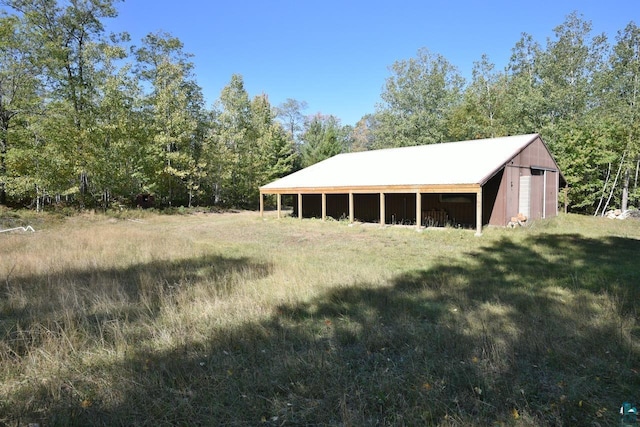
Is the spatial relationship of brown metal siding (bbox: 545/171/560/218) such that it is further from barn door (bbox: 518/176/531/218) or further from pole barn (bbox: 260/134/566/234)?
barn door (bbox: 518/176/531/218)

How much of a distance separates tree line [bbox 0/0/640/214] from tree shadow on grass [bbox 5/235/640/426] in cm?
2119

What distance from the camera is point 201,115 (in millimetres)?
32312

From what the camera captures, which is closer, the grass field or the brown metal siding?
the grass field

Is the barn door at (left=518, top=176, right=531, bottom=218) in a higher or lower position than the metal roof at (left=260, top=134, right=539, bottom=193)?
lower

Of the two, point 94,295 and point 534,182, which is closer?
point 94,295

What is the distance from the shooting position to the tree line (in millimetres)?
20547

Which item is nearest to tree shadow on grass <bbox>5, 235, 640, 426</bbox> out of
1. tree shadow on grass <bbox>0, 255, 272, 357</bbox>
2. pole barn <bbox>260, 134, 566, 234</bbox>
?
tree shadow on grass <bbox>0, 255, 272, 357</bbox>

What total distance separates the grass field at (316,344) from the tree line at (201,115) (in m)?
17.1

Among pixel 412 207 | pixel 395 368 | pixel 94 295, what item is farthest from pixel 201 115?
pixel 395 368

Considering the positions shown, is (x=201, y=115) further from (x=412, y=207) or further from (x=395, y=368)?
(x=395, y=368)

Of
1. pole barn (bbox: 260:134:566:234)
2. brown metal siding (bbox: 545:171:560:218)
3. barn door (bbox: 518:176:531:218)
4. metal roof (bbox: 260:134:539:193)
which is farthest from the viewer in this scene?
brown metal siding (bbox: 545:171:560:218)

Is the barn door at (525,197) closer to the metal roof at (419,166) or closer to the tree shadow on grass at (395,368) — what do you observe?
the metal roof at (419,166)

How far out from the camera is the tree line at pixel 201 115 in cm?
2055

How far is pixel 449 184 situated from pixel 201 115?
2507cm
